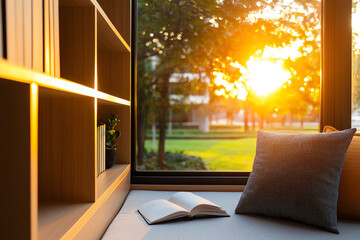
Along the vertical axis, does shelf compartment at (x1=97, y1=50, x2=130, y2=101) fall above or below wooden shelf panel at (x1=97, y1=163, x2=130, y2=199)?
above

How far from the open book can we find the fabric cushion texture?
51 centimetres

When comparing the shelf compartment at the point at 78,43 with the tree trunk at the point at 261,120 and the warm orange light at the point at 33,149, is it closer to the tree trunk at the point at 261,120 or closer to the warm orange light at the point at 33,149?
the warm orange light at the point at 33,149

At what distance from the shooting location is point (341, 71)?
6.24 feet

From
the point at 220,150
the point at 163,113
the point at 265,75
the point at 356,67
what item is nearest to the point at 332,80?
the point at 356,67

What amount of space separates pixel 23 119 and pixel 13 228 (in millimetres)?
209

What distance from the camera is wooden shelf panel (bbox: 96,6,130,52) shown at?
1.15 meters

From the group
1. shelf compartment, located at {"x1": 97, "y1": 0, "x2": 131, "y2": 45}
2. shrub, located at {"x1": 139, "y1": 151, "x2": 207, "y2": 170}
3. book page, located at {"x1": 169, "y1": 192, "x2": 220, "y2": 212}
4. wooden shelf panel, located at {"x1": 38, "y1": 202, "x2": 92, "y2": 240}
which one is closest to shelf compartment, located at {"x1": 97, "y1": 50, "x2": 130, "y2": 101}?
shelf compartment, located at {"x1": 97, "y1": 0, "x2": 131, "y2": 45}

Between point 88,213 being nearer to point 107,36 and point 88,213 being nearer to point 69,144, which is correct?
point 69,144

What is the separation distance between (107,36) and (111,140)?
1.93 feet

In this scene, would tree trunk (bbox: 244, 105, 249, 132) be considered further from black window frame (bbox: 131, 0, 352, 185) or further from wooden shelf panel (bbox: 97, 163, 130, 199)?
wooden shelf panel (bbox: 97, 163, 130, 199)

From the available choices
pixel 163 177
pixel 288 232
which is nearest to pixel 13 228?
pixel 288 232

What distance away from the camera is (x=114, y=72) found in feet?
5.98

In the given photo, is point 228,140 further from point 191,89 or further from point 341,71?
point 341,71

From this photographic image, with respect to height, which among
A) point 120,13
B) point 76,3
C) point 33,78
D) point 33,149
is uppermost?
point 120,13
